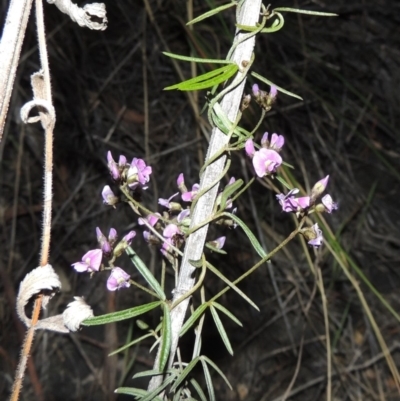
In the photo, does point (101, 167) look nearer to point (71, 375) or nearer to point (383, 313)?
point (71, 375)

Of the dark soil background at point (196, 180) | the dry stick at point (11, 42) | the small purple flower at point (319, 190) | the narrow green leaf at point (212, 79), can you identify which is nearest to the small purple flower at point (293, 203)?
the small purple flower at point (319, 190)

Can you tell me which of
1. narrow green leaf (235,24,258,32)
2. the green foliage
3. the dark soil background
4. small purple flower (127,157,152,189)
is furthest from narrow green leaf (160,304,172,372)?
the dark soil background

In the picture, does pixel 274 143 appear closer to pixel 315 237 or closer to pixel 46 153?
pixel 315 237

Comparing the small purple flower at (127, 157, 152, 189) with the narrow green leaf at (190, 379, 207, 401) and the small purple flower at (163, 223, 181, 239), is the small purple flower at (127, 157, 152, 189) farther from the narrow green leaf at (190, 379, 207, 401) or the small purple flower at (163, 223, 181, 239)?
the narrow green leaf at (190, 379, 207, 401)

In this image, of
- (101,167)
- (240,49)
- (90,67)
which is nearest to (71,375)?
(101,167)

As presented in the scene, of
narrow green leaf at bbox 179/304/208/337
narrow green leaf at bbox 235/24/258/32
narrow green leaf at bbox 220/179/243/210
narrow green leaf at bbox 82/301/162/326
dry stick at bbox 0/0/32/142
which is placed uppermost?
dry stick at bbox 0/0/32/142

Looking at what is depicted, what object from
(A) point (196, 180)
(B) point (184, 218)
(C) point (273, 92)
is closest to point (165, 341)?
(B) point (184, 218)
